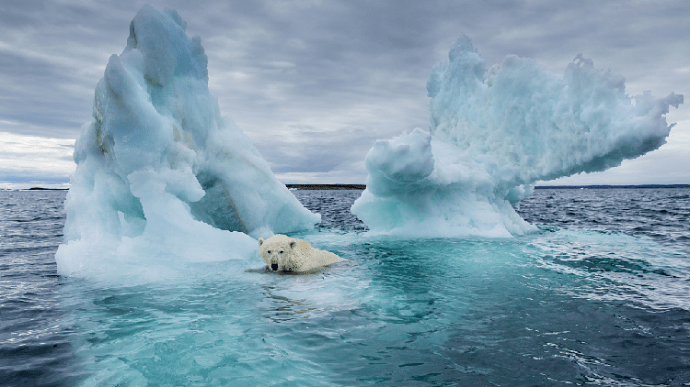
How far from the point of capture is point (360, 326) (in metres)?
5.38

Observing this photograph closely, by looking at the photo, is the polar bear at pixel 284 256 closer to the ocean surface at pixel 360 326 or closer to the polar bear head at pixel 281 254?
the polar bear head at pixel 281 254

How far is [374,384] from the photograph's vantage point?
3.92 meters

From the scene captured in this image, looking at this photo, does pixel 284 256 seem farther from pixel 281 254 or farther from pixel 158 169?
pixel 158 169

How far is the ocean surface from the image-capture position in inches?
162

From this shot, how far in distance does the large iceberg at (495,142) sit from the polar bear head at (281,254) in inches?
172

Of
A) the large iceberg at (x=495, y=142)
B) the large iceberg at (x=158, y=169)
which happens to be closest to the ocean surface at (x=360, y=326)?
the large iceberg at (x=158, y=169)

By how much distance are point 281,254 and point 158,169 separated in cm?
383

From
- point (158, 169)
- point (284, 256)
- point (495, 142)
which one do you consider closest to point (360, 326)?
point (284, 256)

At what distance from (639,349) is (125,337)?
6.12 meters

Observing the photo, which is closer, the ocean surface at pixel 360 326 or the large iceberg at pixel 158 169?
the ocean surface at pixel 360 326

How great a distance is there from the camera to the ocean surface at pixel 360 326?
411 centimetres

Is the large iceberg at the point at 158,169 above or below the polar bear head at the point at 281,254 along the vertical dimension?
above

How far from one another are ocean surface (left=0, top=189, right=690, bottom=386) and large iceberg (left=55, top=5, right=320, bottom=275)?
1094 millimetres

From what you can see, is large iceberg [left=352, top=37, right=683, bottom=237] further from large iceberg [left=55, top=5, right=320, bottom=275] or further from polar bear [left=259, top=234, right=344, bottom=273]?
large iceberg [left=55, top=5, right=320, bottom=275]
